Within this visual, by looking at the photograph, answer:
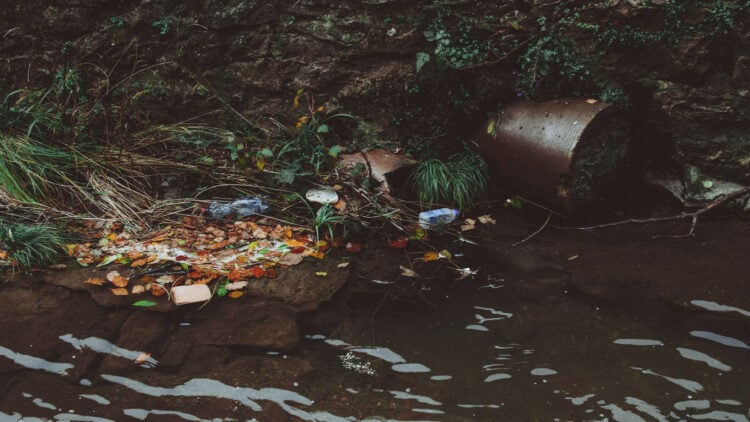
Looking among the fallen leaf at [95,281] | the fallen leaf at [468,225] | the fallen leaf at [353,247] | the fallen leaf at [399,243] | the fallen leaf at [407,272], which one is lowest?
the fallen leaf at [95,281]

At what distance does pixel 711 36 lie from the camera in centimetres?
404

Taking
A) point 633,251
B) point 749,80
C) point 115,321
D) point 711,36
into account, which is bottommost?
A: point 115,321

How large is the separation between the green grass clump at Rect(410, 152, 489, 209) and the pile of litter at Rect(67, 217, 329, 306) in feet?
3.15

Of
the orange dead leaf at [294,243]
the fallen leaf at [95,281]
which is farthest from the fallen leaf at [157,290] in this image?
the orange dead leaf at [294,243]

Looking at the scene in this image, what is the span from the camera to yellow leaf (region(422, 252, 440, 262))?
150 inches

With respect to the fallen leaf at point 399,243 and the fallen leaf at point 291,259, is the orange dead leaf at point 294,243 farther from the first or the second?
the fallen leaf at point 399,243

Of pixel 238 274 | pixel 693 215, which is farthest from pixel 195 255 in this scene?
pixel 693 215

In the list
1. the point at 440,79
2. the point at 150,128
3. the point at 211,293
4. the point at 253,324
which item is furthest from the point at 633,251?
the point at 150,128

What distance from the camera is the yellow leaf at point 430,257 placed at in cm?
381

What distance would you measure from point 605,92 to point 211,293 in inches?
124

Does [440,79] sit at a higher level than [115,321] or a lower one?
higher

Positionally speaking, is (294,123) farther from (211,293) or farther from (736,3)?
(736,3)

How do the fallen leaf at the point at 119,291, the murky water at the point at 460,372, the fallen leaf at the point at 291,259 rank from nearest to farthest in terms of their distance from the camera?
1. the murky water at the point at 460,372
2. the fallen leaf at the point at 119,291
3. the fallen leaf at the point at 291,259

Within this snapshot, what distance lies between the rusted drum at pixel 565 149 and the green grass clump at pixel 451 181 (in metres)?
0.28
